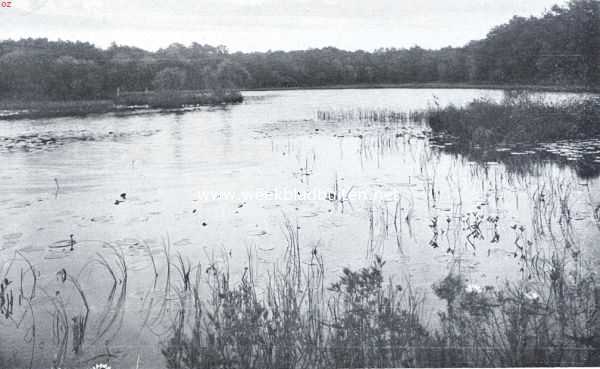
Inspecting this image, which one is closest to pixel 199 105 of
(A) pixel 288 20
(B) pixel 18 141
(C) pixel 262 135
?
(C) pixel 262 135

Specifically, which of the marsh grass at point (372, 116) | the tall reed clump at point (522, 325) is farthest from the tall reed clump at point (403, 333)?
the marsh grass at point (372, 116)

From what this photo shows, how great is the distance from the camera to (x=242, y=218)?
209 inches

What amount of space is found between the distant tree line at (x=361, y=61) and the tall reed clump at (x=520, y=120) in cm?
51

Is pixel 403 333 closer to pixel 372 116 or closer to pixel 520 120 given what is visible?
pixel 520 120

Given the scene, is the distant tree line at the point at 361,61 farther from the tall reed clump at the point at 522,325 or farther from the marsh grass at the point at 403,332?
the marsh grass at the point at 403,332

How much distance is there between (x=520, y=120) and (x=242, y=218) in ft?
19.7

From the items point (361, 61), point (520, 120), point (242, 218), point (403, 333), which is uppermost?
point (361, 61)

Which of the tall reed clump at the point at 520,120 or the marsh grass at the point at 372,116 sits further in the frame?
the marsh grass at the point at 372,116

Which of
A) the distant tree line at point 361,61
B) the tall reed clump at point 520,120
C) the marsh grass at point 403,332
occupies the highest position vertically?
the distant tree line at point 361,61

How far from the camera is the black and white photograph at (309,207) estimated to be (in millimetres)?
3104

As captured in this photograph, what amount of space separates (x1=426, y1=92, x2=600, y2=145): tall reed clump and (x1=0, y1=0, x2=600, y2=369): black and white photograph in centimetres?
5

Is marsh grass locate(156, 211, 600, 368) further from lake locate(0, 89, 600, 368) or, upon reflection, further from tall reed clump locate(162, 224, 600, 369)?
lake locate(0, 89, 600, 368)

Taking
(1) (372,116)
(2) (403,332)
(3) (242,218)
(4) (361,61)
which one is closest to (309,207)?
(3) (242,218)

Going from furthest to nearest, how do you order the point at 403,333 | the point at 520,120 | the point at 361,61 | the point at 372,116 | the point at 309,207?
the point at 372,116 → the point at 520,120 → the point at 361,61 → the point at 309,207 → the point at 403,333
